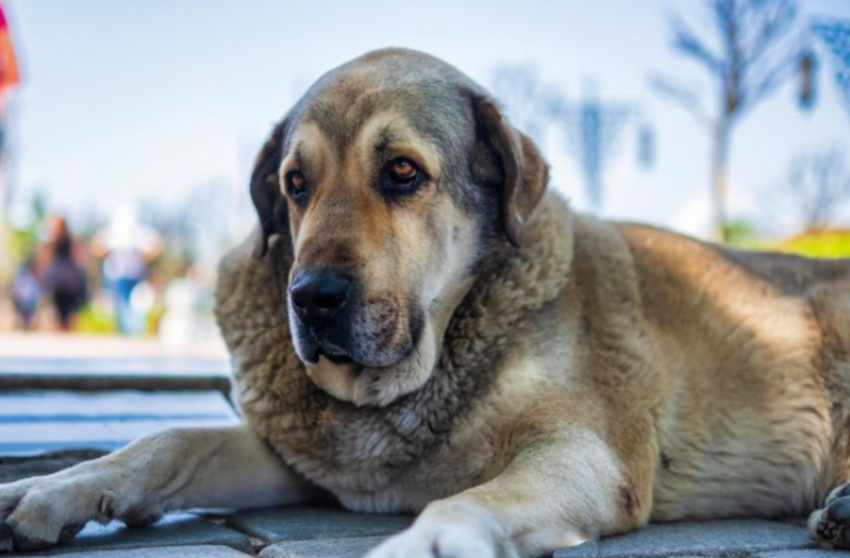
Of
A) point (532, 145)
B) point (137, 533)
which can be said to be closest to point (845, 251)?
point (532, 145)

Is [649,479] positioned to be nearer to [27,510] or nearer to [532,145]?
[532,145]

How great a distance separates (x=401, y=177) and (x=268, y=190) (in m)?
0.66

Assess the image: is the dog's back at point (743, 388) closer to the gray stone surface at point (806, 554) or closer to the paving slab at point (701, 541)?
the paving slab at point (701, 541)

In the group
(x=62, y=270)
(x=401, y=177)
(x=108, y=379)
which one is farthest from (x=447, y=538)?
(x=62, y=270)

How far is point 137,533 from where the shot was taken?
2.88 m

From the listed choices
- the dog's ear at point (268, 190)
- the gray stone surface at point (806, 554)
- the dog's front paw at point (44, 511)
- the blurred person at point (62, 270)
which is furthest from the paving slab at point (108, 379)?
the blurred person at point (62, 270)

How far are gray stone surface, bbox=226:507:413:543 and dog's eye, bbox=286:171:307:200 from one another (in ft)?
3.29

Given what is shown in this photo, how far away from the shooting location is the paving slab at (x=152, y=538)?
2658 mm

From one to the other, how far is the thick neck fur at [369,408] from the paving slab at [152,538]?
45 centimetres

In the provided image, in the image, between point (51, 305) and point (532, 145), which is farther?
point (51, 305)

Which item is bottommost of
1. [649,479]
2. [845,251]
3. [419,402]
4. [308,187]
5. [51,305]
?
[51,305]

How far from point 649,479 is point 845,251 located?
10308mm

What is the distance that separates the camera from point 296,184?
3311 millimetres

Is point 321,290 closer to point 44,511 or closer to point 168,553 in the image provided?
point 168,553
